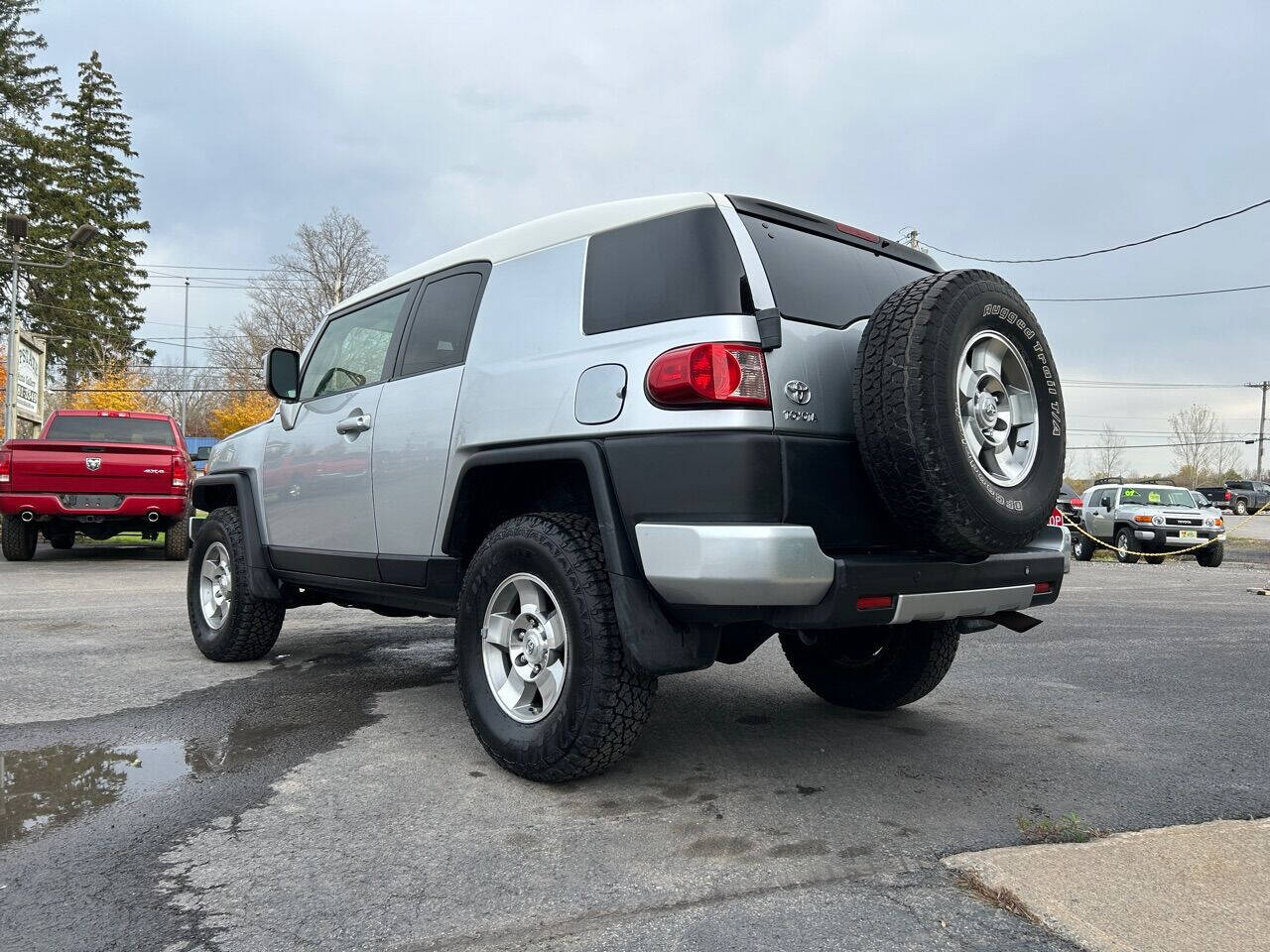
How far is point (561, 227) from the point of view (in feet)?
11.9

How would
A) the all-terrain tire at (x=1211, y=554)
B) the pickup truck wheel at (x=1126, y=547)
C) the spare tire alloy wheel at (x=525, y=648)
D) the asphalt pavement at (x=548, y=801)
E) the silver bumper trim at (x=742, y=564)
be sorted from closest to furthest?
the asphalt pavement at (x=548, y=801)
the silver bumper trim at (x=742, y=564)
the spare tire alloy wheel at (x=525, y=648)
the all-terrain tire at (x=1211, y=554)
the pickup truck wheel at (x=1126, y=547)

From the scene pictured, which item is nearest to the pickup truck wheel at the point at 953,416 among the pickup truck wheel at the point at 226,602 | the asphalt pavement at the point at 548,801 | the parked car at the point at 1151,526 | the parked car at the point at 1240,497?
the asphalt pavement at the point at 548,801

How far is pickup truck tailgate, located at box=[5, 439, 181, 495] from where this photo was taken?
1089 cm

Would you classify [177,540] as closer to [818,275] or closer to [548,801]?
[548,801]

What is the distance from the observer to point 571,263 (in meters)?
3.48

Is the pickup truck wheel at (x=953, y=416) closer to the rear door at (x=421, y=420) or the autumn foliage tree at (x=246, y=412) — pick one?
the rear door at (x=421, y=420)

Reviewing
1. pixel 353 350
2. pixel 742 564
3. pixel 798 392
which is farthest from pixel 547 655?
pixel 353 350

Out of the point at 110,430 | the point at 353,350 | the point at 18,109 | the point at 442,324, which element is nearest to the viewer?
the point at 442,324

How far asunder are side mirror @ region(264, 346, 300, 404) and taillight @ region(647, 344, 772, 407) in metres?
2.99

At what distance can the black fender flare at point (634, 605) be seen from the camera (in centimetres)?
291

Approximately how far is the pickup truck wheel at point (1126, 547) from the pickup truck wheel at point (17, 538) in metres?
18.3

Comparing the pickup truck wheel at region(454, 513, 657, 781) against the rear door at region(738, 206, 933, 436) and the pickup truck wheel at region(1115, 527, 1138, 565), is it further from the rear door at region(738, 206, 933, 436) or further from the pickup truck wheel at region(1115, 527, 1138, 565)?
the pickup truck wheel at region(1115, 527, 1138, 565)

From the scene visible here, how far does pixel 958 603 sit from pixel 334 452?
295 centimetres

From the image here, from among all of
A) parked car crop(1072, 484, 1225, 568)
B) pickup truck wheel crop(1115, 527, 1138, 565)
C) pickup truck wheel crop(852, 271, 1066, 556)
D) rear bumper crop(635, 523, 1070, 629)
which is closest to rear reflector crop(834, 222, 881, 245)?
pickup truck wheel crop(852, 271, 1066, 556)
